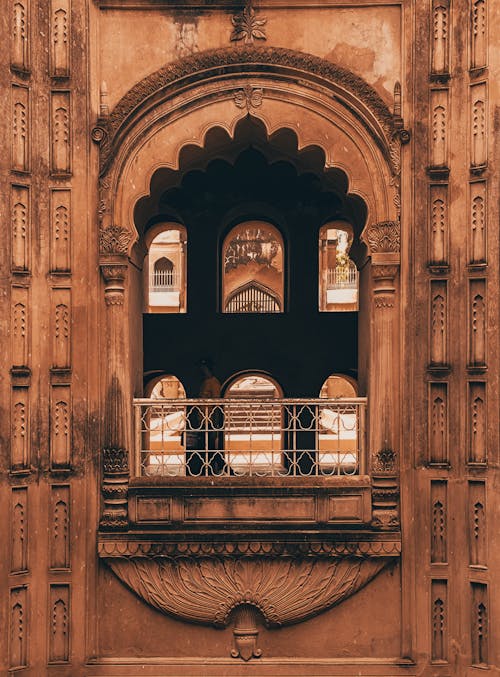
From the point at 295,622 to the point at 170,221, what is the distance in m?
7.08

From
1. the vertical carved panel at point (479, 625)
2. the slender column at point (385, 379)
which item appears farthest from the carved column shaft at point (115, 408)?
the vertical carved panel at point (479, 625)

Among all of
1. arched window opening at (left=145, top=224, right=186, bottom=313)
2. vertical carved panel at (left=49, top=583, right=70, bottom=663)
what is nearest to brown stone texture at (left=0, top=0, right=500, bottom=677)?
vertical carved panel at (left=49, top=583, right=70, bottom=663)

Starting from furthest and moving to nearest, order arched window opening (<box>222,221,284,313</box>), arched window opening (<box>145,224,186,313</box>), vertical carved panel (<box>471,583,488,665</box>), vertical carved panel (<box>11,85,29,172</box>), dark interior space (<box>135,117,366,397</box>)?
arched window opening (<box>145,224,186,313</box>)
arched window opening (<box>222,221,284,313</box>)
dark interior space (<box>135,117,366,397</box>)
vertical carved panel (<box>11,85,29,172</box>)
vertical carved panel (<box>471,583,488,665</box>)

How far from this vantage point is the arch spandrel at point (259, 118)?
8.90 m

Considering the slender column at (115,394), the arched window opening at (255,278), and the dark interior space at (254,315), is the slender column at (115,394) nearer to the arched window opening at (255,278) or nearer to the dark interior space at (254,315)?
the dark interior space at (254,315)

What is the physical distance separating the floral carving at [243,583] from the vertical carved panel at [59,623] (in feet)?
1.78

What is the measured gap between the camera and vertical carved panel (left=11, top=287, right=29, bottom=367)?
28.7 ft

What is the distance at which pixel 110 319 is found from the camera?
29.4 feet

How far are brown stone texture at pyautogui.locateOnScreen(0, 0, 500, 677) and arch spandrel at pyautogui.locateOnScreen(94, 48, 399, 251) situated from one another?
20mm

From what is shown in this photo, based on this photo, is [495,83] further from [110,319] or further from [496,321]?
[110,319]

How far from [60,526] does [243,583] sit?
1.81 meters

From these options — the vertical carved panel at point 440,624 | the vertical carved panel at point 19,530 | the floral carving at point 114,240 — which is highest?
the floral carving at point 114,240

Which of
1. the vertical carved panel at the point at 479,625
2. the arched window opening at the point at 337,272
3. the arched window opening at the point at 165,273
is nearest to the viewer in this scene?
the vertical carved panel at the point at 479,625

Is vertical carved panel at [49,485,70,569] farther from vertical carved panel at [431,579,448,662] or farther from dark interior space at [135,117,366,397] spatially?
dark interior space at [135,117,366,397]
